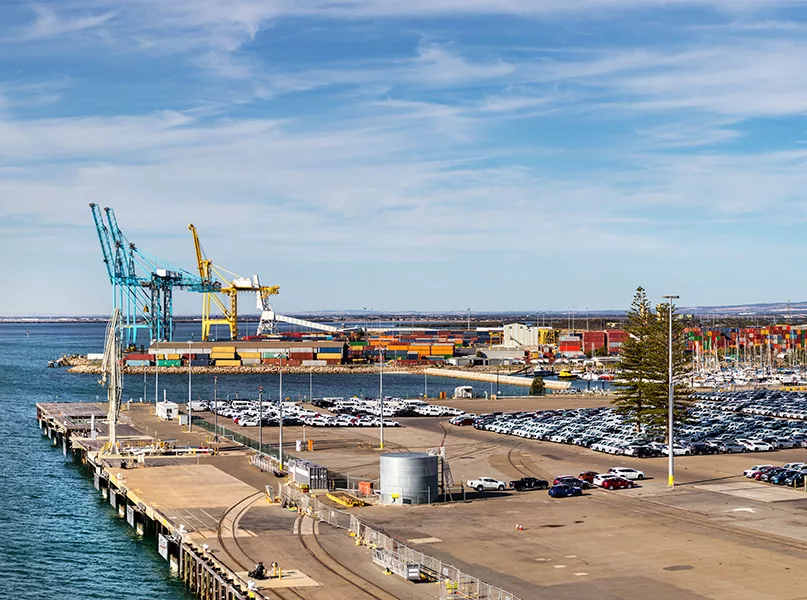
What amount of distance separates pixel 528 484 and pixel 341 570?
2142 cm

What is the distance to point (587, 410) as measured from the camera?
10544cm

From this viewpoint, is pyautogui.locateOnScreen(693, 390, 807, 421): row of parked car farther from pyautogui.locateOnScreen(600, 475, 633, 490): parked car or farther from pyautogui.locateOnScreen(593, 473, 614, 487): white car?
pyautogui.locateOnScreen(600, 475, 633, 490): parked car

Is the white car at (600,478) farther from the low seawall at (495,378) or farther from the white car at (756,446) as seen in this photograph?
the low seawall at (495,378)

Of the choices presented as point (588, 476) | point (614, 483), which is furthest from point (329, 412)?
point (614, 483)

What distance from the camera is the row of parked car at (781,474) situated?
188 ft

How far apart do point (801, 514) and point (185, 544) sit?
88.7ft

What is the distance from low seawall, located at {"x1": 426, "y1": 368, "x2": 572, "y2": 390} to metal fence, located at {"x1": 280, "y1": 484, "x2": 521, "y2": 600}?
116482 millimetres

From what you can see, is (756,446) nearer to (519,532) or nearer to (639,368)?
(639,368)

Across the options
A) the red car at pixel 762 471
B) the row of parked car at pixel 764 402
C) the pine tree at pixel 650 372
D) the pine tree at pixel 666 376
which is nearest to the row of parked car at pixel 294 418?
the pine tree at pixel 650 372

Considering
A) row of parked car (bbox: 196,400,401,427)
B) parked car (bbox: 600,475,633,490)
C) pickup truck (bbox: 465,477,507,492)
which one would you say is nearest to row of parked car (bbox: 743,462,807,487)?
parked car (bbox: 600,475,633,490)

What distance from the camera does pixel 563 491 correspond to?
5325cm

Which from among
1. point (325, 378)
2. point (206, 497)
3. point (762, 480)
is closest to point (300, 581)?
point (206, 497)

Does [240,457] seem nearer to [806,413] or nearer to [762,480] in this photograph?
[762,480]

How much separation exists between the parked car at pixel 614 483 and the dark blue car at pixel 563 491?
2.82 meters
